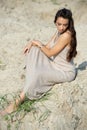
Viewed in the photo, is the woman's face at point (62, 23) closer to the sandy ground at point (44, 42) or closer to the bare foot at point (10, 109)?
the sandy ground at point (44, 42)

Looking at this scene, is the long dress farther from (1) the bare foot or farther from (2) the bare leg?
(1) the bare foot

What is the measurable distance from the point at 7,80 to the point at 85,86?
44.9 inches

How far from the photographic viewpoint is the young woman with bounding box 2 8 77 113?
4.53m

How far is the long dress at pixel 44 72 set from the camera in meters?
4.59

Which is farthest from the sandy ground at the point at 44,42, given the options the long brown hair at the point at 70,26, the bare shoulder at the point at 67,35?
the bare shoulder at the point at 67,35

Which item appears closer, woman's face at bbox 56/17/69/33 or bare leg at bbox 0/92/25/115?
woman's face at bbox 56/17/69/33

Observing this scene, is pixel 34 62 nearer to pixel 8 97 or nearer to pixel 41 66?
pixel 41 66

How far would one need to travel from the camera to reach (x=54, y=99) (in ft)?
15.3

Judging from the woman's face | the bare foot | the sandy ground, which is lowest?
the bare foot

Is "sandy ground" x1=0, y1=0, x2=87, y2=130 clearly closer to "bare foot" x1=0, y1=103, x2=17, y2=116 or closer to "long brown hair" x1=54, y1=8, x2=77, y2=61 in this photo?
"bare foot" x1=0, y1=103, x2=17, y2=116

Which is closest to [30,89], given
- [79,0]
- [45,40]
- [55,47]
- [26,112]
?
[26,112]

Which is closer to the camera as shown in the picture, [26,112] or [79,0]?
[26,112]

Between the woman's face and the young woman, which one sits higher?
the woman's face

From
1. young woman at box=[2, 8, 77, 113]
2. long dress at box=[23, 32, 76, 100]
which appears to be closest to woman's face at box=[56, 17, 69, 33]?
young woman at box=[2, 8, 77, 113]
